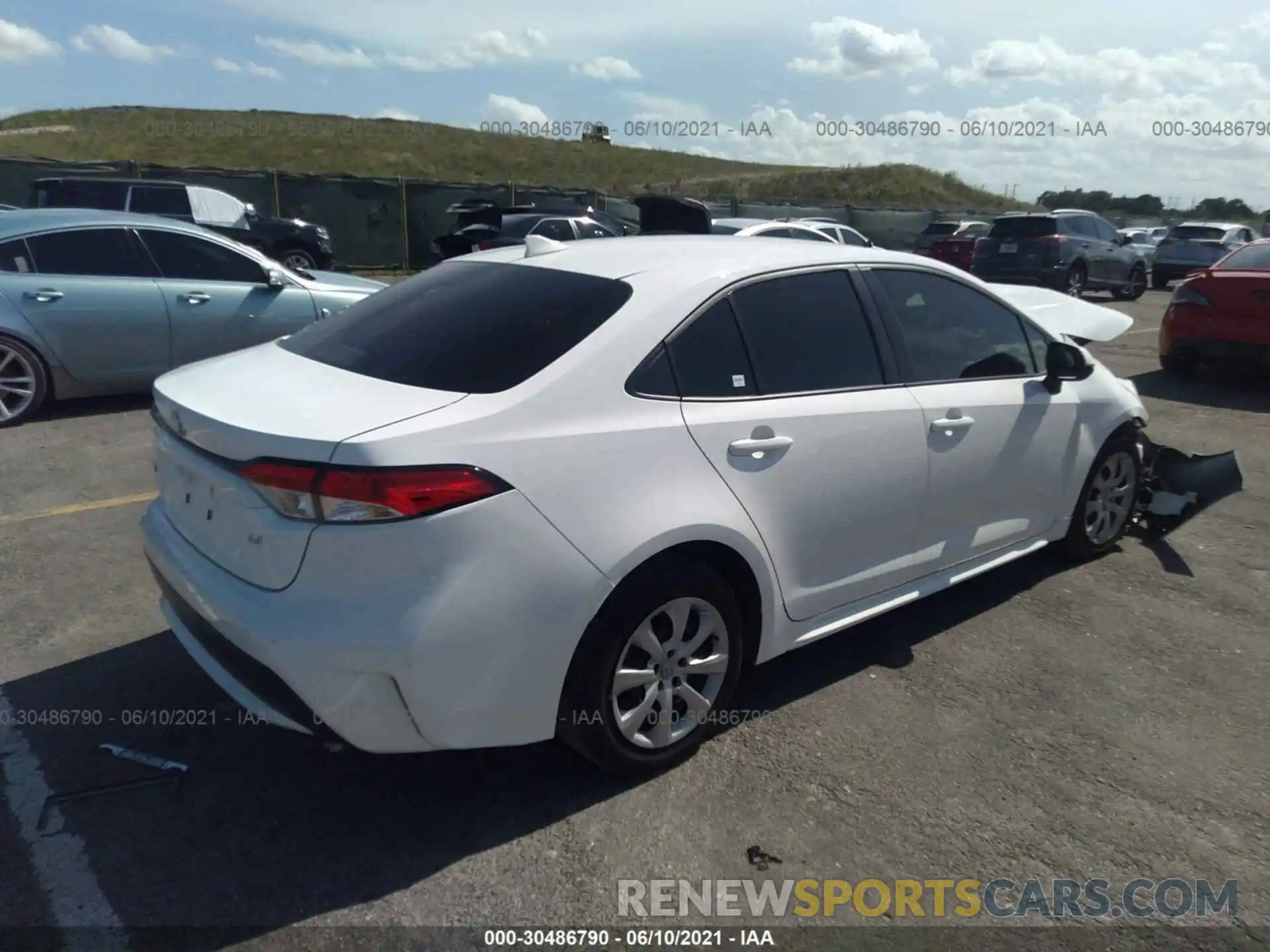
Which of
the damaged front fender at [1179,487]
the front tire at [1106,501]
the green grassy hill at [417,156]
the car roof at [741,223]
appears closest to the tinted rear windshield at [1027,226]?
the car roof at [741,223]

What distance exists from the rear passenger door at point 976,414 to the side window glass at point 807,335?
20 centimetres

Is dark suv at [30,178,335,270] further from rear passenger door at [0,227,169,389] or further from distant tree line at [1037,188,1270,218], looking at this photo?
distant tree line at [1037,188,1270,218]

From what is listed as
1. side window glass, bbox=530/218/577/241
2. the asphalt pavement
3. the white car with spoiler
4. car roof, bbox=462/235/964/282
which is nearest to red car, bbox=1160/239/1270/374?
the asphalt pavement

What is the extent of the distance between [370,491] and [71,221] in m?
6.40

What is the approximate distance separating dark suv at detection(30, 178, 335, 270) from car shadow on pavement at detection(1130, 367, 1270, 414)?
12.2m

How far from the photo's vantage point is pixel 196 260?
7863mm

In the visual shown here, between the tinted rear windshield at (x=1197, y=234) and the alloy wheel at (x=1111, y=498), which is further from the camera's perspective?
the tinted rear windshield at (x=1197, y=234)

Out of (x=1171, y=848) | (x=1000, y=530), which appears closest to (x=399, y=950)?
(x=1171, y=848)

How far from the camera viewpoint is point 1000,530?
169 inches

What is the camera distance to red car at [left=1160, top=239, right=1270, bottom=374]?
362 inches

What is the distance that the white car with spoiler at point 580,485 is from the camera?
101 inches

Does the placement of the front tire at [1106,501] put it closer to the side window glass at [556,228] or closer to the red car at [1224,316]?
the red car at [1224,316]

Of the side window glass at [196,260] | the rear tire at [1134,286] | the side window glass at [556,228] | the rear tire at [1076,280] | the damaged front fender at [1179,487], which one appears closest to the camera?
the damaged front fender at [1179,487]

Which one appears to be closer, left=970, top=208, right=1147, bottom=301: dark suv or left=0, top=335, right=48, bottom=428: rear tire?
left=0, top=335, right=48, bottom=428: rear tire
